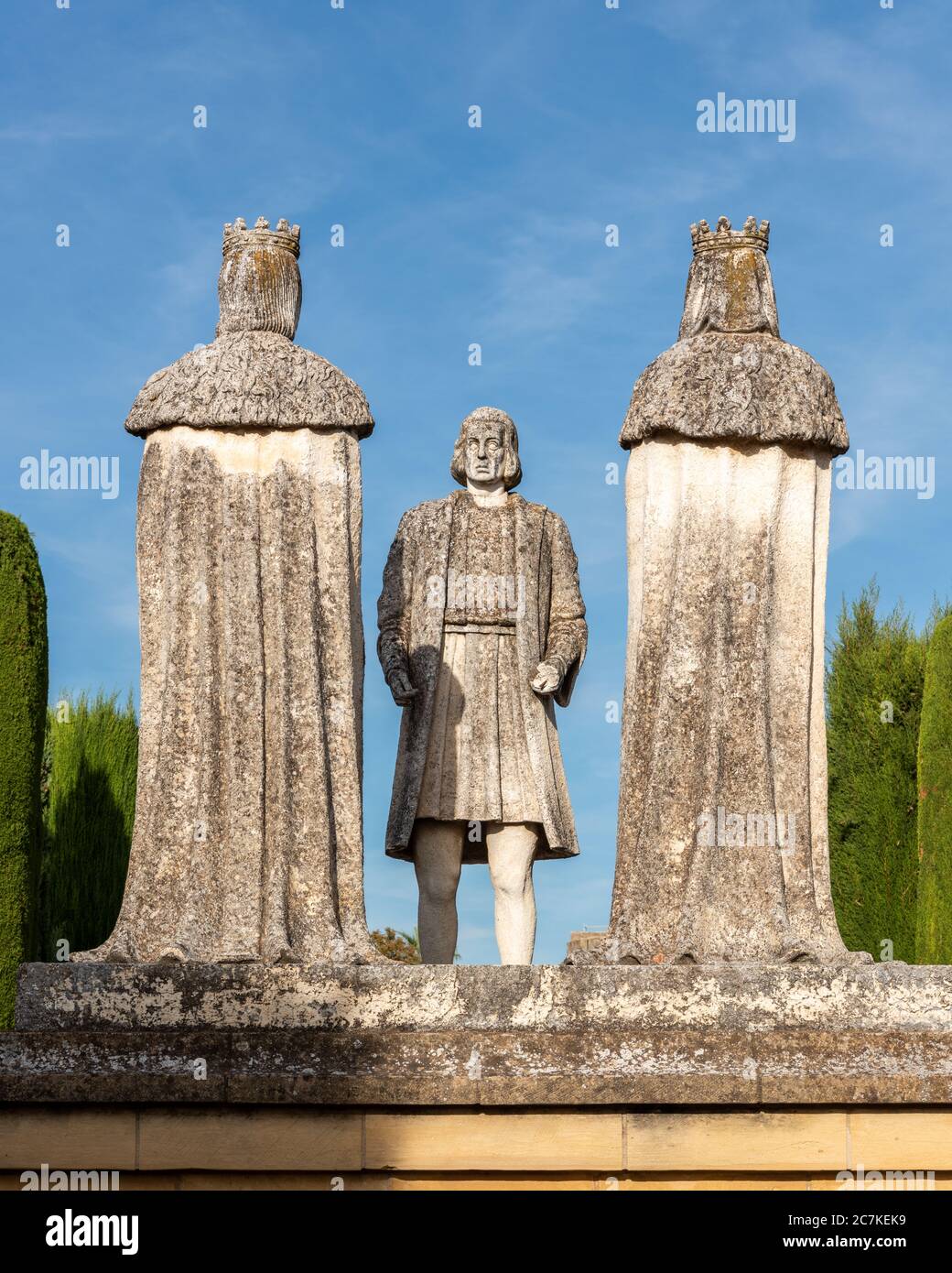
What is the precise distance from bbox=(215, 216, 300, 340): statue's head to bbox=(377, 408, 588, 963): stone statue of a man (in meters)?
1.55

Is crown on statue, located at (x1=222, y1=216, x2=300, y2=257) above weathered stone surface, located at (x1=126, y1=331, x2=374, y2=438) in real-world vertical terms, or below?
above

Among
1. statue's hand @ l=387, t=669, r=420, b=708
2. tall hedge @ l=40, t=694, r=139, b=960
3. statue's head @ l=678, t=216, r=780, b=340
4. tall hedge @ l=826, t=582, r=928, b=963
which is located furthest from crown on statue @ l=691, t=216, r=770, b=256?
tall hedge @ l=40, t=694, r=139, b=960

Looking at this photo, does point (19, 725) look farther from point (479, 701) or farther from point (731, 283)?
point (731, 283)

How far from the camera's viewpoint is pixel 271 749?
989 centimetres

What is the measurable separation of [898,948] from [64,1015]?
364 inches

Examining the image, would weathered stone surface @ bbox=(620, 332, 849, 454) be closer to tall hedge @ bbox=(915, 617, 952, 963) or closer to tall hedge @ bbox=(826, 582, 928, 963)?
tall hedge @ bbox=(915, 617, 952, 963)

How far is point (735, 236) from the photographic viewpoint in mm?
10672

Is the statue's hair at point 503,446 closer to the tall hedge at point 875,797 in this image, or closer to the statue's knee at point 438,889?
the statue's knee at point 438,889

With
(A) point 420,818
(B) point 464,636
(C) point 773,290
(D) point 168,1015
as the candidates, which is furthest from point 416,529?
(D) point 168,1015

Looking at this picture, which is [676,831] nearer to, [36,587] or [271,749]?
[271,749]

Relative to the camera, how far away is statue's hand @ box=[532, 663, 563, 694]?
11.0 meters

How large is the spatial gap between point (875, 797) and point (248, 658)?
8459 millimetres

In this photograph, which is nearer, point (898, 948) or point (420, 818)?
point (420, 818)
